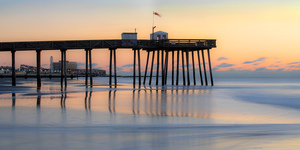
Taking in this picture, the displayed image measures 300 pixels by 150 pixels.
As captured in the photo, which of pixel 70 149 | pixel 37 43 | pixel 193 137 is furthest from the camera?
pixel 37 43

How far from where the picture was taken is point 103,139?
8602 mm

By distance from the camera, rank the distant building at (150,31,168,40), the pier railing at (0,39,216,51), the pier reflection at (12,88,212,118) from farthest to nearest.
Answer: the distant building at (150,31,168,40) < the pier railing at (0,39,216,51) < the pier reflection at (12,88,212,118)

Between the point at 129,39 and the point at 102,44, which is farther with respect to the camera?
the point at 129,39

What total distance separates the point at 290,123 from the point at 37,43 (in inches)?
1142

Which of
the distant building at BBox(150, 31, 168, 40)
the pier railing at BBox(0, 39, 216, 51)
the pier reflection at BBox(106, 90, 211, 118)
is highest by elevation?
the distant building at BBox(150, 31, 168, 40)

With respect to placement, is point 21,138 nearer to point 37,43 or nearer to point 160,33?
point 37,43

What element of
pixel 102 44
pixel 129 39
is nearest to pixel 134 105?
pixel 102 44

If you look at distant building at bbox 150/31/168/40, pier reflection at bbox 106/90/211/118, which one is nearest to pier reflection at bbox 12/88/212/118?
pier reflection at bbox 106/90/211/118

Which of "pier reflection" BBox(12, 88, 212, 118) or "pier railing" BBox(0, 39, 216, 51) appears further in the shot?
"pier railing" BBox(0, 39, 216, 51)

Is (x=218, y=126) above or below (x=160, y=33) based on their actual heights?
below

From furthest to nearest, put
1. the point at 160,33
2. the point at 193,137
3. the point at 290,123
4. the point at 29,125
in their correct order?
→ the point at 160,33 < the point at 290,123 < the point at 29,125 < the point at 193,137

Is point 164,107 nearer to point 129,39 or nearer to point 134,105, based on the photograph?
point 134,105

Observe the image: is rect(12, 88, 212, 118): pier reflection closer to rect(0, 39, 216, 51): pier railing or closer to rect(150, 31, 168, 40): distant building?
rect(0, 39, 216, 51): pier railing

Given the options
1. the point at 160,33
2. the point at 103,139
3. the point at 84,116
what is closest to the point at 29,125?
the point at 84,116
